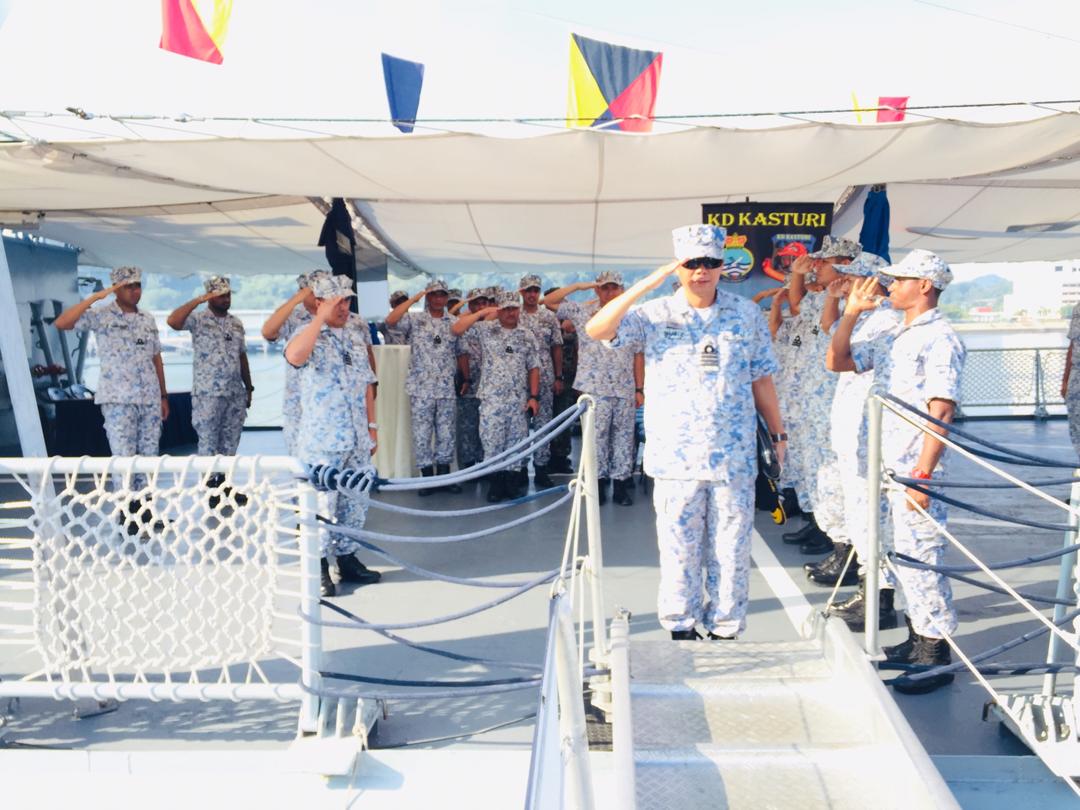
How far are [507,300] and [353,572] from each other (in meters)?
2.98

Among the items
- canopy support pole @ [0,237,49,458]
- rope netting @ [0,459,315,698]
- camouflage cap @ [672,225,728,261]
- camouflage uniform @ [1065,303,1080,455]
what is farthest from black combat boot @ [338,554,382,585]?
camouflage uniform @ [1065,303,1080,455]

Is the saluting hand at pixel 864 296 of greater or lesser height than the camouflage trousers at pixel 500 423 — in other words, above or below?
above

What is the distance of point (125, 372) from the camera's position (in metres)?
6.25

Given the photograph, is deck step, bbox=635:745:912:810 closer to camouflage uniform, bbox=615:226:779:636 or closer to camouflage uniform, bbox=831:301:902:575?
camouflage uniform, bbox=615:226:779:636

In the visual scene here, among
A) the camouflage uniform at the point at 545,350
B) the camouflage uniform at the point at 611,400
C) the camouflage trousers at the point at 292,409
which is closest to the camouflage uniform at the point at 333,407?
the camouflage trousers at the point at 292,409

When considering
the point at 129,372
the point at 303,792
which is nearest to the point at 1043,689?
the point at 303,792

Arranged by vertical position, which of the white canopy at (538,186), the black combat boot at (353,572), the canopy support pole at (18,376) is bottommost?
the black combat boot at (353,572)

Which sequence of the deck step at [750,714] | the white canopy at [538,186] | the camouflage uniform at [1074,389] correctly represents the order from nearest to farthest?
1. the deck step at [750,714]
2. the white canopy at [538,186]
3. the camouflage uniform at [1074,389]

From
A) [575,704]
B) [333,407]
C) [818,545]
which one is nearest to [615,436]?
[818,545]

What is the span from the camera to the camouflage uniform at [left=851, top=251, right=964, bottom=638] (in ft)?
11.1

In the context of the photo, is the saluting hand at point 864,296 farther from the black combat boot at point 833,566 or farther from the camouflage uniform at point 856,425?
the black combat boot at point 833,566

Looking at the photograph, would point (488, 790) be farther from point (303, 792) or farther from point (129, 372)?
point (129, 372)

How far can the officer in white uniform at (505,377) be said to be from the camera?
7.37m

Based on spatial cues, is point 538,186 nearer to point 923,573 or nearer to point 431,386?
point 431,386
